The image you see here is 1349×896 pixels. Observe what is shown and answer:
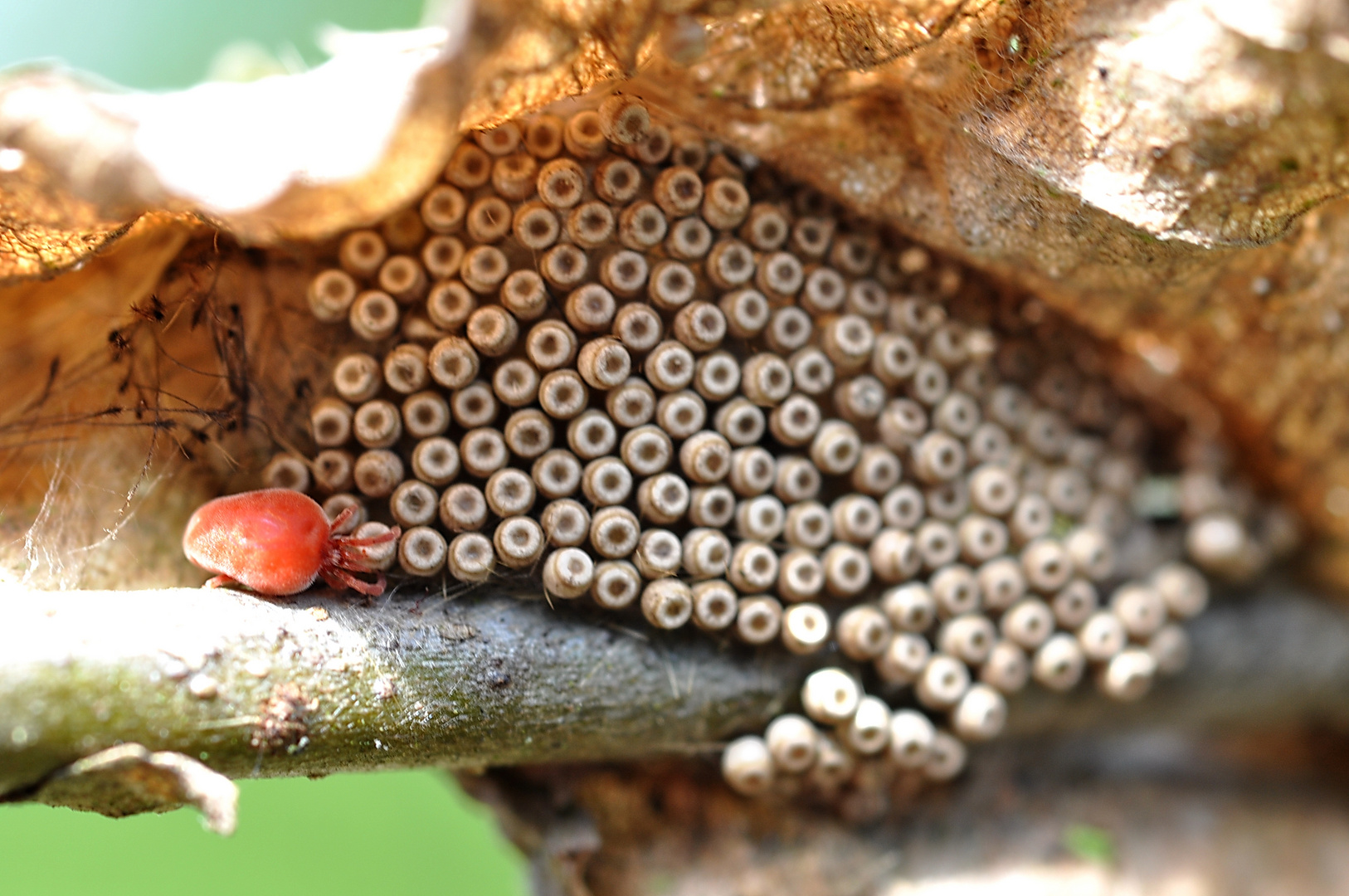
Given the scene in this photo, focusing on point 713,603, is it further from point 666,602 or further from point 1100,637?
point 1100,637

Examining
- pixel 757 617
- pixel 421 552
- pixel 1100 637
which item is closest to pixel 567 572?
pixel 421 552

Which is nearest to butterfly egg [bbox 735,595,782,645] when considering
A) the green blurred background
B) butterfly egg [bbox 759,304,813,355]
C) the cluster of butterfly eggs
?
→ the cluster of butterfly eggs

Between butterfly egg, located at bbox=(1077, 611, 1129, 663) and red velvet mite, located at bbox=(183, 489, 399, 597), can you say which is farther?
butterfly egg, located at bbox=(1077, 611, 1129, 663)

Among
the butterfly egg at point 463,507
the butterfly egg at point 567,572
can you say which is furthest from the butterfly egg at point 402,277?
the butterfly egg at point 567,572

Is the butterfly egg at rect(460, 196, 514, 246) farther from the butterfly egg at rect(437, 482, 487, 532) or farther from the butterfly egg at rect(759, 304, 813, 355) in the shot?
the butterfly egg at rect(759, 304, 813, 355)

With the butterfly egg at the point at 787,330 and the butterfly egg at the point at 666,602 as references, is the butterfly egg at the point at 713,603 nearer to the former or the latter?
the butterfly egg at the point at 666,602

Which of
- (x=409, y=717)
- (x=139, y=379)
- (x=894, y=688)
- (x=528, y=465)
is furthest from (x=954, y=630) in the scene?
(x=139, y=379)
